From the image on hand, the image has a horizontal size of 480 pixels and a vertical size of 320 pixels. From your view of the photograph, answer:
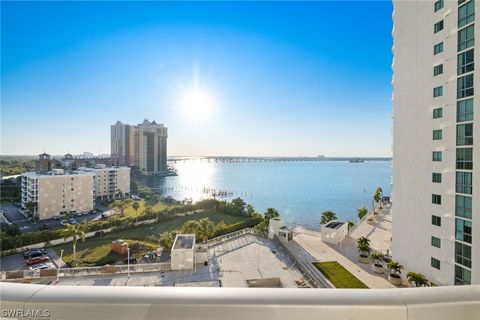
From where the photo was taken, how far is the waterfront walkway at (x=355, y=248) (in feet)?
19.1

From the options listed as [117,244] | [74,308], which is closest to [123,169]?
[117,244]

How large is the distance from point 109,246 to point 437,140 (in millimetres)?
10243

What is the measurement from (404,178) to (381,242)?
3602 mm

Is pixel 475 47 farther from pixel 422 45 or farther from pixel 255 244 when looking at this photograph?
pixel 255 244

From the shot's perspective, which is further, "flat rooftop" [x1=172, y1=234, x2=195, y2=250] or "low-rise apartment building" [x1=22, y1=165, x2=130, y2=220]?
"low-rise apartment building" [x1=22, y1=165, x2=130, y2=220]

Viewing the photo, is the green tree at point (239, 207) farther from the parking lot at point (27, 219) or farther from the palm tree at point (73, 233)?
the palm tree at point (73, 233)

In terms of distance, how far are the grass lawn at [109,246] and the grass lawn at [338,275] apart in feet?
18.8

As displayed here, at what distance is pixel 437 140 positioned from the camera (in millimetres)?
4684

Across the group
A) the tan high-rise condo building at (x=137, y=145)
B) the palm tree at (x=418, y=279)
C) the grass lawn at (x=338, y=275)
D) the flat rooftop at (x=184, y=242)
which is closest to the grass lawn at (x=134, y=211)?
the flat rooftop at (x=184, y=242)

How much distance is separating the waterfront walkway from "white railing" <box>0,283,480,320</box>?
5822 mm

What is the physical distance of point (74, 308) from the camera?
578 millimetres

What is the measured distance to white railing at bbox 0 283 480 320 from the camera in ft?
1.89

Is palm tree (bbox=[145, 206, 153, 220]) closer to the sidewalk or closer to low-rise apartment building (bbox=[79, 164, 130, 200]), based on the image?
the sidewalk

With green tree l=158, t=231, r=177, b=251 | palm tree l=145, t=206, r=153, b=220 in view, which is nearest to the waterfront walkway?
green tree l=158, t=231, r=177, b=251
